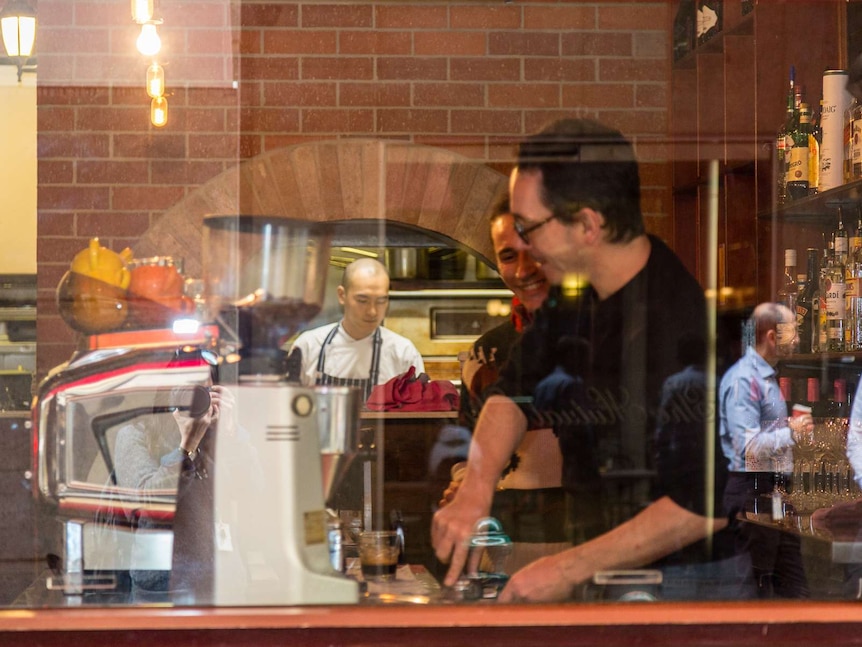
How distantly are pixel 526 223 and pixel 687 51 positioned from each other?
0.62 meters

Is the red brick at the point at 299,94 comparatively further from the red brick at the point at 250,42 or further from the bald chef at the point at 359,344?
the bald chef at the point at 359,344

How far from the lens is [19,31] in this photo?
4.49 feet

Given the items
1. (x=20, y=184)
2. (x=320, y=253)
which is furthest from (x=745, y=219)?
(x=20, y=184)

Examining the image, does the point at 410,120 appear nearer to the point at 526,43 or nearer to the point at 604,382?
the point at 526,43

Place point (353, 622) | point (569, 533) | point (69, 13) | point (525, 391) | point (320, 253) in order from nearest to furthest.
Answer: point (353, 622), point (320, 253), point (569, 533), point (525, 391), point (69, 13)

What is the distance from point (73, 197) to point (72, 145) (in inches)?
3.9

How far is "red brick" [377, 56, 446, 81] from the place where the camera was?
1.69 m

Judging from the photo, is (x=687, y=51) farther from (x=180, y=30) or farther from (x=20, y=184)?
(x=20, y=184)

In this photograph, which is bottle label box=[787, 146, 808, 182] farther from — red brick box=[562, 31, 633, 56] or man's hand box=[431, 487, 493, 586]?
man's hand box=[431, 487, 493, 586]

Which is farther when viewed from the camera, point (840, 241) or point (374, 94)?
point (840, 241)

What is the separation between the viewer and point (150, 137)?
1506 mm

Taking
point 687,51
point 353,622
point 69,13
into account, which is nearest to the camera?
point 353,622

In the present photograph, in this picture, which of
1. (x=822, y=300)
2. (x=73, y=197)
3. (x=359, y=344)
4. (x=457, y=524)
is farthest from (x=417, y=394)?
(x=822, y=300)

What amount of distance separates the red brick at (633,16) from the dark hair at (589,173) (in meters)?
0.30
